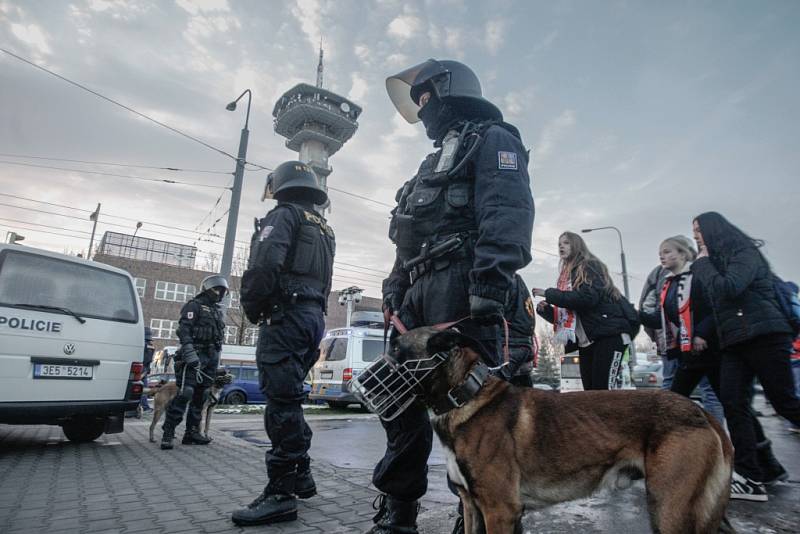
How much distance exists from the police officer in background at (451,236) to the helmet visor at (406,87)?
0.03 m

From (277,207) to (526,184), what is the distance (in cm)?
203

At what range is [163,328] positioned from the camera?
42.0m

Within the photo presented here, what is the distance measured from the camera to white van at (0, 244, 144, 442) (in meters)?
4.45

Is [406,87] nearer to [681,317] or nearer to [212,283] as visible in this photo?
[681,317]

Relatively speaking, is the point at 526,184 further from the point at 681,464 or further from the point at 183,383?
the point at 183,383

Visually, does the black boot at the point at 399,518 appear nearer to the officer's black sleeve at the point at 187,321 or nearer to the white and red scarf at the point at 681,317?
the white and red scarf at the point at 681,317

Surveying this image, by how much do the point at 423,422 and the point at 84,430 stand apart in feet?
19.0

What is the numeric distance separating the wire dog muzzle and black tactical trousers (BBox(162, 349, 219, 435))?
16.6 ft

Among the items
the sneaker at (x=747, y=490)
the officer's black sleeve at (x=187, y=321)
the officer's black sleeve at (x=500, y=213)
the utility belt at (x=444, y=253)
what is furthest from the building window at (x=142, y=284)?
the sneaker at (x=747, y=490)

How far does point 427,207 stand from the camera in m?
2.52

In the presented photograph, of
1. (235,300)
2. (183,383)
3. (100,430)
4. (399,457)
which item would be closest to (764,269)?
(399,457)

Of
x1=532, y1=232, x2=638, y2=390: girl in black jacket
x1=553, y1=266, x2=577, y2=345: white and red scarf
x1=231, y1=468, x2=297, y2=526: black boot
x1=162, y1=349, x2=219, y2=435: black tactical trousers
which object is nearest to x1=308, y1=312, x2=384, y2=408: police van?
x1=162, y1=349, x2=219, y2=435: black tactical trousers

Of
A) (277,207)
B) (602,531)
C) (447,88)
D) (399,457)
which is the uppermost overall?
(447,88)

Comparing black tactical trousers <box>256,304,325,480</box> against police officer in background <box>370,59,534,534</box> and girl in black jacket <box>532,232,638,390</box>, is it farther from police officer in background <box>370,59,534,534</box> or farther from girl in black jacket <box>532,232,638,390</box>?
girl in black jacket <box>532,232,638,390</box>
